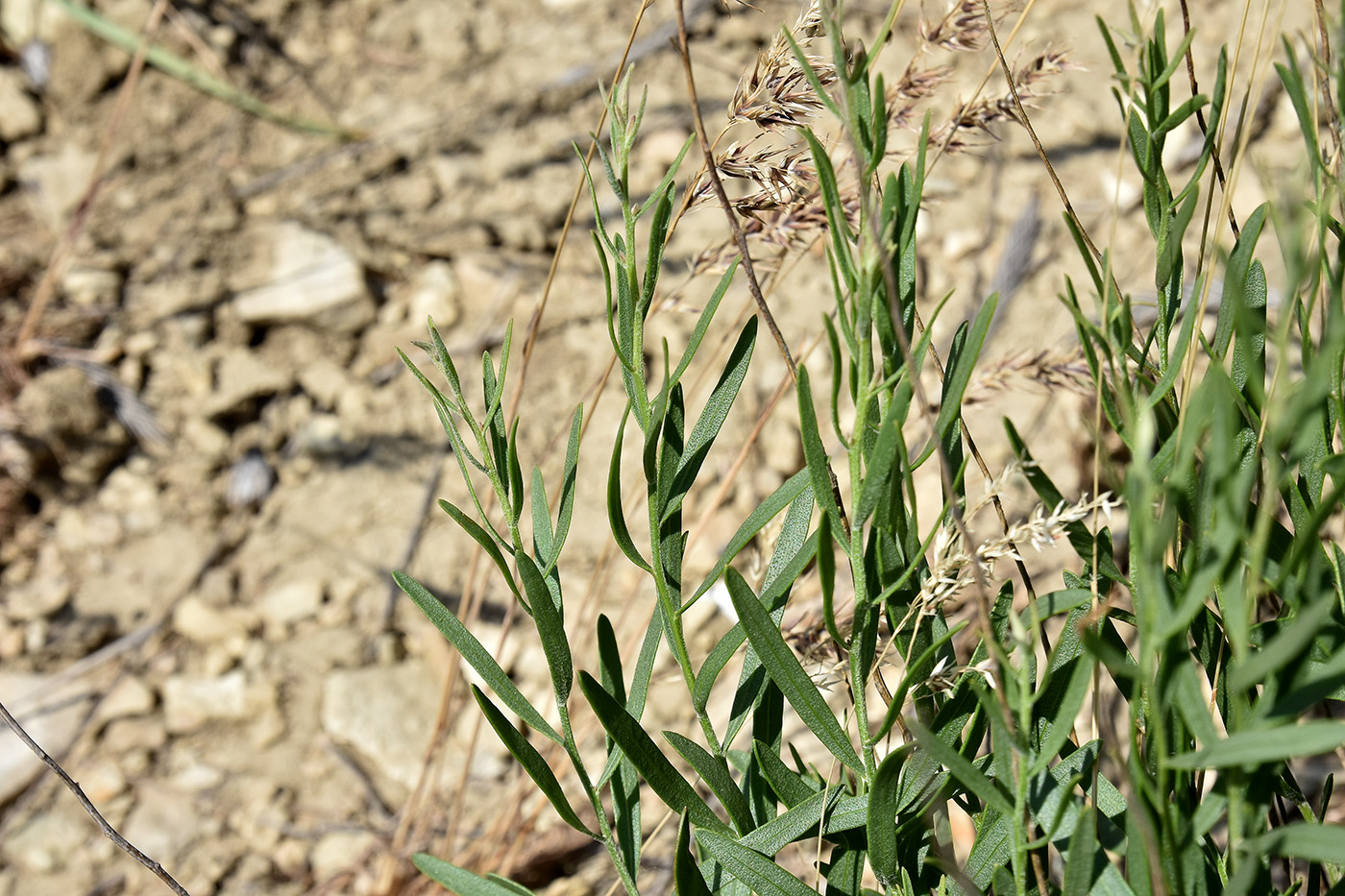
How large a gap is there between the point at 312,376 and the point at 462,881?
1676 millimetres

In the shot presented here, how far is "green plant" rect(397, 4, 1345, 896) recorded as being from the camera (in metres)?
0.56

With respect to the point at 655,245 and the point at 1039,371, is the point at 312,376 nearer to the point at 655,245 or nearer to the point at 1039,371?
the point at 1039,371

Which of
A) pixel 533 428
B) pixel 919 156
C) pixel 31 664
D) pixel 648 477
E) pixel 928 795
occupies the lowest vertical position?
pixel 31 664

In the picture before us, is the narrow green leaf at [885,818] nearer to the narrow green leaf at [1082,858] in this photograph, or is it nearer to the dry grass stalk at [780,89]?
the narrow green leaf at [1082,858]

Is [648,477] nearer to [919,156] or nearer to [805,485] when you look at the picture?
[805,485]

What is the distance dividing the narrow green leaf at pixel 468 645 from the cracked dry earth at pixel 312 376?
32.6 inches

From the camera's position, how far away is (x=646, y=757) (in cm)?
70

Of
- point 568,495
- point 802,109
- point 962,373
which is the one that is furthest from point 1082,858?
point 802,109

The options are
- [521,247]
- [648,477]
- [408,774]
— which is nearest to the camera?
[648,477]

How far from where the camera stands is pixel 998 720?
1.92 ft

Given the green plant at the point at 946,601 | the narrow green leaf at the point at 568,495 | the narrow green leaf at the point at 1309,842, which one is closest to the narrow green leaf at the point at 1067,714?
the green plant at the point at 946,601

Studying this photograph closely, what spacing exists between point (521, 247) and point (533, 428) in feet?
1.50

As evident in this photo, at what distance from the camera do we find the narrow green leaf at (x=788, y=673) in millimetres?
648

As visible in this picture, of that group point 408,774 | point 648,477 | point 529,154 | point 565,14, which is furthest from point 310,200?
point 648,477
